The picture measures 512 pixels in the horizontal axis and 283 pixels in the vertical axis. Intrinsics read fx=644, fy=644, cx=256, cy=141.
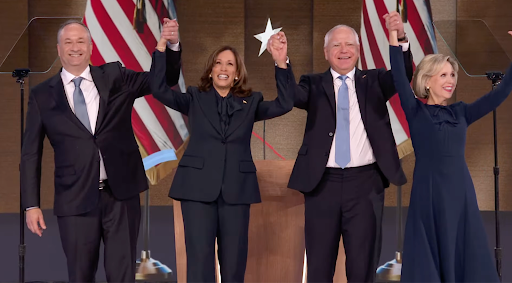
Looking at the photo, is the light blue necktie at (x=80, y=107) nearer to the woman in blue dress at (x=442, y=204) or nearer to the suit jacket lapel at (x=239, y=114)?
the suit jacket lapel at (x=239, y=114)

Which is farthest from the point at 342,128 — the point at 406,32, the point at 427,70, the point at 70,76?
the point at 406,32

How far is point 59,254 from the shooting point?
5695mm

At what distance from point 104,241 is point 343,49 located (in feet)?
4.92

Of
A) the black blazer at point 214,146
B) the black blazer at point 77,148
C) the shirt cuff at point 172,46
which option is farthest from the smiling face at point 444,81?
the black blazer at point 77,148

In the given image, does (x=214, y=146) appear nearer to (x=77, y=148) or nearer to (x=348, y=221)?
(x=77, y=148)

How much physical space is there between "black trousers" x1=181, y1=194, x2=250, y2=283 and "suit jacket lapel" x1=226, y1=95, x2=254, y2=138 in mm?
341

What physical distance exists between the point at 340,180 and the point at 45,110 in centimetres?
145

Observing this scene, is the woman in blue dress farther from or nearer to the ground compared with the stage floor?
farther from the ground

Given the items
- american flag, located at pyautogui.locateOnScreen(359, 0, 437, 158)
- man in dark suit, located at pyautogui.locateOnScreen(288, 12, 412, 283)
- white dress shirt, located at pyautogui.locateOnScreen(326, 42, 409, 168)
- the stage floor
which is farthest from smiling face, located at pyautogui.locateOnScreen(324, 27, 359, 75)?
the stage floor

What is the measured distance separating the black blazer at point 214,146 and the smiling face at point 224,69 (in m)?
0.08

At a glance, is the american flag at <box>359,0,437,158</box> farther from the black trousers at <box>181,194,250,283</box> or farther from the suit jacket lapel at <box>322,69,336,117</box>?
the black trousers at <box>181,194,250,283</box>

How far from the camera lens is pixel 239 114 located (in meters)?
3.17

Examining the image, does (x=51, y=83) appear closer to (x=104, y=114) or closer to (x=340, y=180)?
(x=104, y=114)

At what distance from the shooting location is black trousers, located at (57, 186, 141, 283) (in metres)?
2.96
